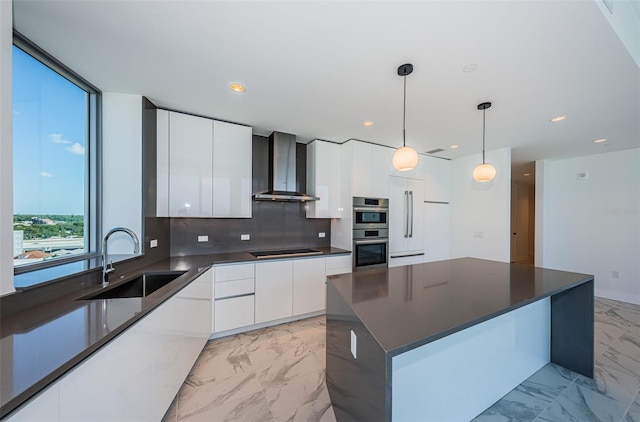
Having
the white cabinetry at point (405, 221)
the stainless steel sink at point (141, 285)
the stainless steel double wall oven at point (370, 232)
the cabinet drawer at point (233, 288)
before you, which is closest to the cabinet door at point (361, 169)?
the stainless steel double wall oven at point (370, 232)

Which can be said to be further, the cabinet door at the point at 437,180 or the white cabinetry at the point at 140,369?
the cabinet door at the point at 437,180

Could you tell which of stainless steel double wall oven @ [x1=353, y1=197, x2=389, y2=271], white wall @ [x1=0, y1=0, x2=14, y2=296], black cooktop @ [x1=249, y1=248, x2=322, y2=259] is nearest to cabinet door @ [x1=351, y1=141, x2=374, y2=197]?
stainless steel double wall oven @ [x1=353, y1=197, x2=389, y2=271]

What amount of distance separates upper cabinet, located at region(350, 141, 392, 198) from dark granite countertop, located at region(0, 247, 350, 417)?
8.50 ft

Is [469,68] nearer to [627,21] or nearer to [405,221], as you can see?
[627,21]

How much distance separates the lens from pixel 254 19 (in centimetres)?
129

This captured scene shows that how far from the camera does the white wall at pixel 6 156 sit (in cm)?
104

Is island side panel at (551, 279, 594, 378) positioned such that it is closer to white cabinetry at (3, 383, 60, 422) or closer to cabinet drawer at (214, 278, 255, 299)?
cabinet drawer at (214, 278, 255, 299)

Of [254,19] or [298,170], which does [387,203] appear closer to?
[298,170]

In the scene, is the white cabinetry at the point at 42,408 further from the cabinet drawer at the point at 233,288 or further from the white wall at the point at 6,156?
the cabinet drawer at the point at 233,288

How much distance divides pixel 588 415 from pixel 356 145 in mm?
3223

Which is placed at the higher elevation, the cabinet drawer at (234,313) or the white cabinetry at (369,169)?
the white cabinetry at (369,169)

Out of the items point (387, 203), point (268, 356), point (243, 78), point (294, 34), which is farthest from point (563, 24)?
point (268, 356)

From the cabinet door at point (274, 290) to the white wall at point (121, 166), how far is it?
1.25 metres

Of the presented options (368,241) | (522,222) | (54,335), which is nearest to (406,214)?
(368,241)
